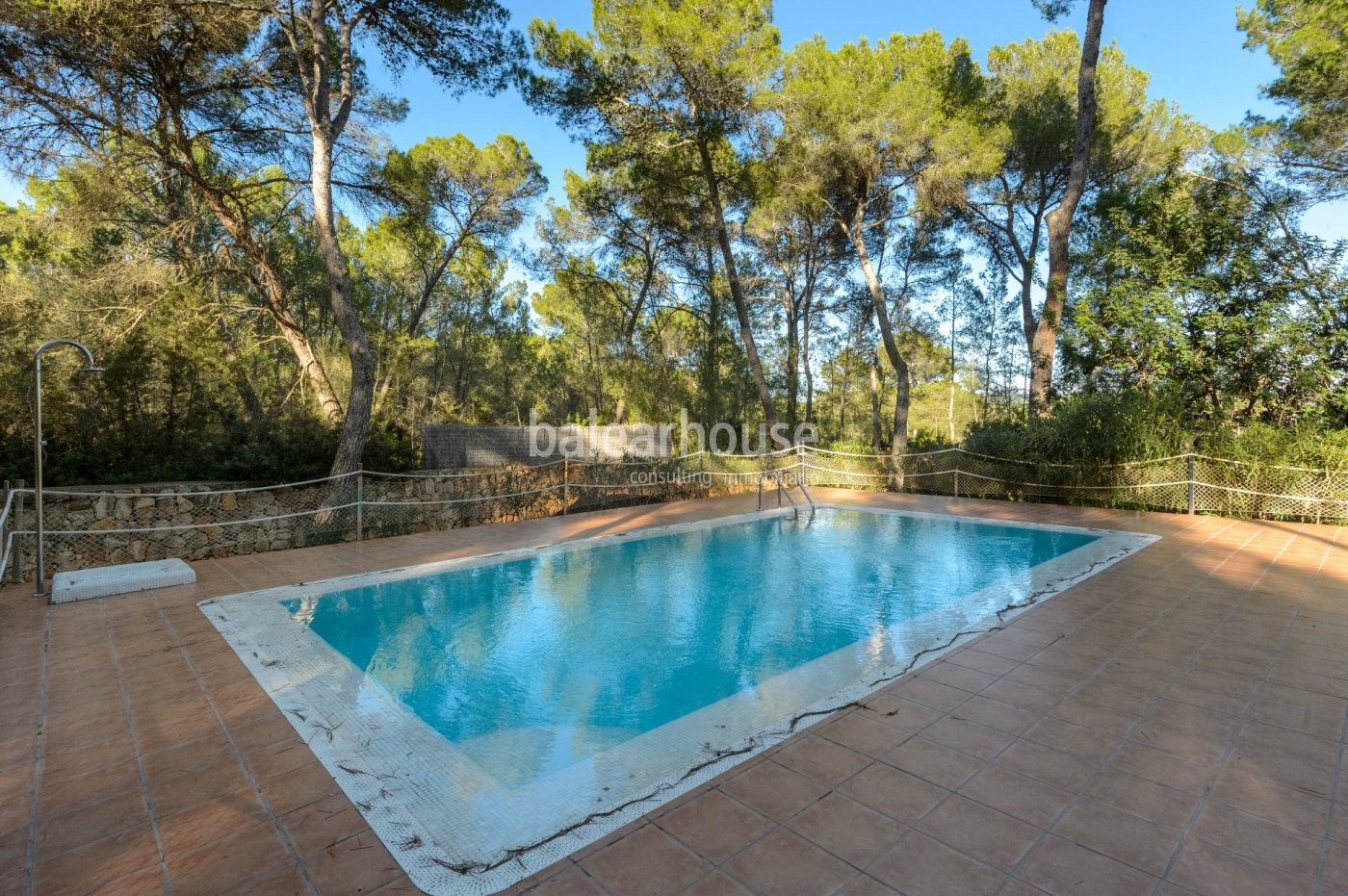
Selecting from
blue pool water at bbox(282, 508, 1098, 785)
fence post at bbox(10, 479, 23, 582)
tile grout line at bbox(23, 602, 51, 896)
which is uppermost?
fence post at bbox(10, 479, 23, 582)

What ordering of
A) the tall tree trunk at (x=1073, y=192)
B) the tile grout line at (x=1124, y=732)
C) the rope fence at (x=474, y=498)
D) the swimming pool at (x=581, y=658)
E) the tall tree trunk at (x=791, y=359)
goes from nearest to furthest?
the tile grout line at (x=1124, y=732), the swimming pool at (x=581, y=658), the rope fence at (x=474, y=498), the tall tree trunk at (x=1073, y=192), the tall tree trunk at (x=791, y=359)

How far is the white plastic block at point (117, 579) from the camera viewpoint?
15.9 ft

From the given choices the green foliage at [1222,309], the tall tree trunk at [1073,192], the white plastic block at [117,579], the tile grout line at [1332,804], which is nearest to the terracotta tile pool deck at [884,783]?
the tile grout line at [1332,804]

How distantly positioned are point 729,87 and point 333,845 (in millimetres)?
Result: 13672

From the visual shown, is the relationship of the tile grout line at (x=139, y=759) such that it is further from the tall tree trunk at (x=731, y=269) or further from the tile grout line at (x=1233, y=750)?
the tall tree trunk at (x=731, y=269)

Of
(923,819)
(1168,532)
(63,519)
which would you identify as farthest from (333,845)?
(1168,532)

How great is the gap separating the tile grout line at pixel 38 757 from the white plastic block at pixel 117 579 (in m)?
0.51

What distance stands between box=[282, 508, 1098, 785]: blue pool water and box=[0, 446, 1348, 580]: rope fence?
2.34 meters

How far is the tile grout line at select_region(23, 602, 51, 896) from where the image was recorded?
189cm

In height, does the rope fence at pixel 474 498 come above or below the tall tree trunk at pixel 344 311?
below

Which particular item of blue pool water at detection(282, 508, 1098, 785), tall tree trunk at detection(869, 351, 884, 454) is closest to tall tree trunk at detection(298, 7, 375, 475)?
blue pool water at detection(282, 508, 1098, 785)

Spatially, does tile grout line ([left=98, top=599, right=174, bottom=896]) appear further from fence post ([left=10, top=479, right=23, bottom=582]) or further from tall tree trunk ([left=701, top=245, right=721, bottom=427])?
tall tree trunk ([left=701, top=245, right=721, bottom=427])

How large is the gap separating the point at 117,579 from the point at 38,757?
318 cm

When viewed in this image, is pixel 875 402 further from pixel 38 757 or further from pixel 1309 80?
pixel 38 757
